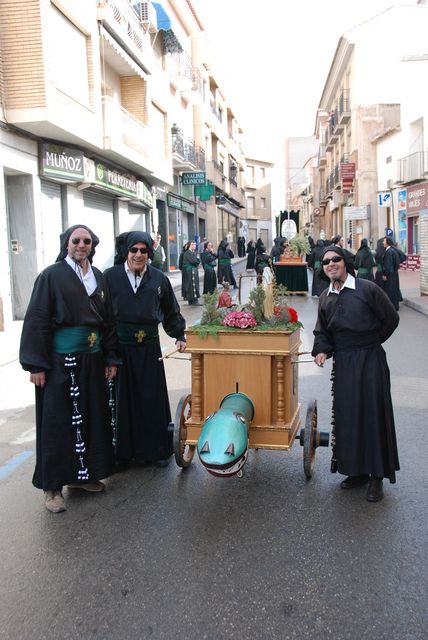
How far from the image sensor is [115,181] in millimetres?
20312

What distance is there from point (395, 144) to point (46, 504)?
3082cm

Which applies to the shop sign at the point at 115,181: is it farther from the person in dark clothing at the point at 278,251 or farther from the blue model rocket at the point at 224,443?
the blue model rocket at the point at 224,443

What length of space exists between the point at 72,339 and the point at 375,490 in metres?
2.27

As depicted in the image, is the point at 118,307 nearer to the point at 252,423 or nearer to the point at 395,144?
the point at 252,423

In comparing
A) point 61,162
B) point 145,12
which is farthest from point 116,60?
point 61,162

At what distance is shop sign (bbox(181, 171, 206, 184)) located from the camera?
33244mm

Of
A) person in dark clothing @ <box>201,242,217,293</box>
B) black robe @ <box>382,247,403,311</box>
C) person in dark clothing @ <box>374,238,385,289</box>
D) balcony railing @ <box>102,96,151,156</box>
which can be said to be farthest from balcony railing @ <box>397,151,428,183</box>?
black robe @ <box>382,247,403,311</box>

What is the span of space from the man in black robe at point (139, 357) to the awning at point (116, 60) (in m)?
15.3

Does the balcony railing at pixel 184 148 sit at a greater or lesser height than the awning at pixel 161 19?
lesser

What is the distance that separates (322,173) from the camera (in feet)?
204

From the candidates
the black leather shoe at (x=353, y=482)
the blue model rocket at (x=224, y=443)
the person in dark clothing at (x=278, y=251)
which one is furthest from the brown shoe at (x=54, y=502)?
the person in dark clothing at (x=278, y=251)

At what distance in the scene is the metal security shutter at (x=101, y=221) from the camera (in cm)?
1941

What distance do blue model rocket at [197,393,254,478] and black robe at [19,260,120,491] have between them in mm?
906

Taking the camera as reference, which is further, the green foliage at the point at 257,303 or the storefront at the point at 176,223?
the storefront at the point at 176,223
